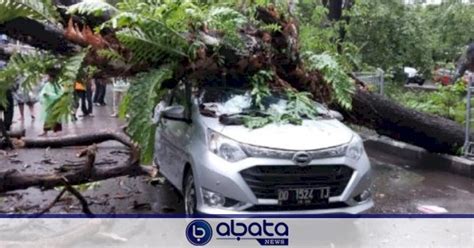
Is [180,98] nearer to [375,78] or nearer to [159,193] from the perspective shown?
[159,193]

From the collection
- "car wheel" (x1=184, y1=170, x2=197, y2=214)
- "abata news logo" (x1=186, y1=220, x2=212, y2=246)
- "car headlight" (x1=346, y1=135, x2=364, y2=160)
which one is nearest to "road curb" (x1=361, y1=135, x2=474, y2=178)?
"car headlight" (x1=346, y1=135, x2=364, y2=160)

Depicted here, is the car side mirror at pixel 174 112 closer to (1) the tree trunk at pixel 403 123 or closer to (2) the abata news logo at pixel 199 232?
(2) the abata news logo at pixel 199 232

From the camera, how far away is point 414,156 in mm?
9898

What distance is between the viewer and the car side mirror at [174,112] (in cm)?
584

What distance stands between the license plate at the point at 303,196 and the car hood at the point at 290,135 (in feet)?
1.22

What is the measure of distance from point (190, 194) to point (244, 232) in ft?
3.31

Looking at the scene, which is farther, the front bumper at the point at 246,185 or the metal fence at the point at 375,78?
the metal fence at the point at 375,78

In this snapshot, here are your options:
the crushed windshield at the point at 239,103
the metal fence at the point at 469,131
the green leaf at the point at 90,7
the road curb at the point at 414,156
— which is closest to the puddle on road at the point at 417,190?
the road curb at the point at 414,156

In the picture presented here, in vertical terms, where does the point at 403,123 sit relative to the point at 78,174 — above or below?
above

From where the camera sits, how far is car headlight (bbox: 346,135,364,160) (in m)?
5.14

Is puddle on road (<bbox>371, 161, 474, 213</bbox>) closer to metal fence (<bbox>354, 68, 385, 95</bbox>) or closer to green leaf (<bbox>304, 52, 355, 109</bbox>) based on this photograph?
green leaf (<bbox>304, 52, 355, 109</bbox>)

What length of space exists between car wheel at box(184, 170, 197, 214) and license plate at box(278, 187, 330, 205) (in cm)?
94

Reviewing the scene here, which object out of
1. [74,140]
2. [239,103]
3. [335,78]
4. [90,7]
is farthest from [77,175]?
[74,140]

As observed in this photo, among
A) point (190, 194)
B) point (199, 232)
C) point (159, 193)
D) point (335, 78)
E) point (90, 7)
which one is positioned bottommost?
point (159, 193)
